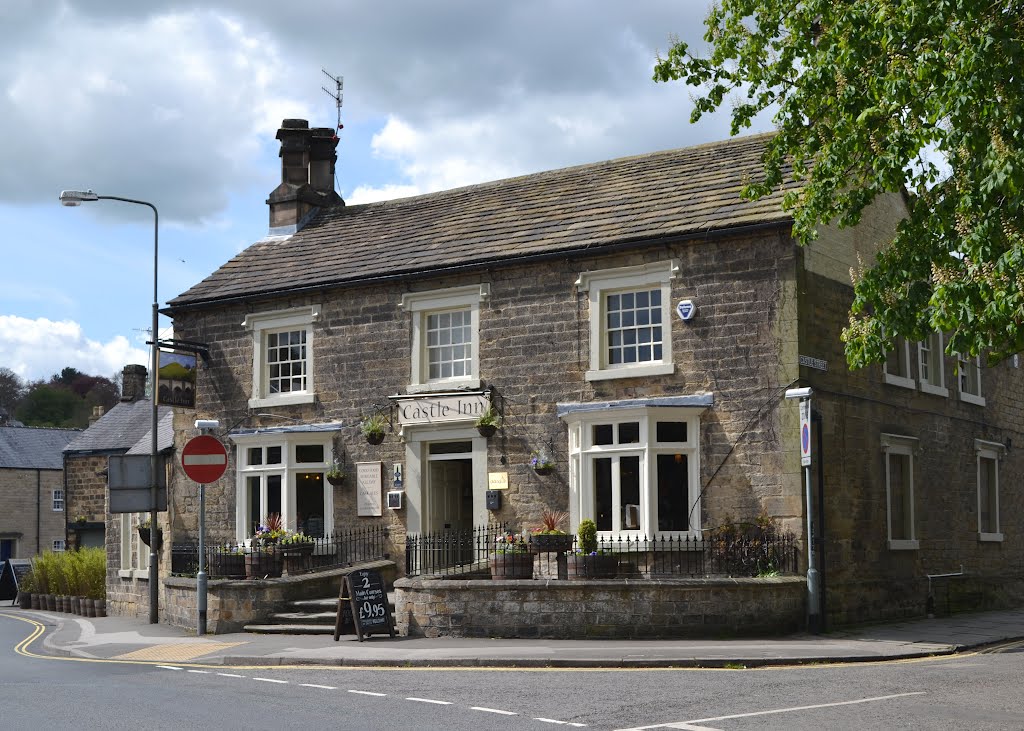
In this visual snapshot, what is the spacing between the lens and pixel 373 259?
950 inches

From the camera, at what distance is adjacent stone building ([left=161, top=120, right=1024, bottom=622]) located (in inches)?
768

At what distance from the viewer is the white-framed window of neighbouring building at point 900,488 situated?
21453mm

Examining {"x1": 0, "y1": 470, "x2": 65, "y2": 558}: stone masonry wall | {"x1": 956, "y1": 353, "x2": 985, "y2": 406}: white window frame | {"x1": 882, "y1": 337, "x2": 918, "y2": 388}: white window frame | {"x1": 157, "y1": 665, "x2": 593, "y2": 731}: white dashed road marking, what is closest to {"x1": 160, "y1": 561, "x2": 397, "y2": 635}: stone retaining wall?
{"x1": 157, "y1": 665, "x2": 593, "y2": 731}: white dashed road marking

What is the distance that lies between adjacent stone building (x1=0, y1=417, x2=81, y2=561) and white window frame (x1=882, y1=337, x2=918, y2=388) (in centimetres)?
4439

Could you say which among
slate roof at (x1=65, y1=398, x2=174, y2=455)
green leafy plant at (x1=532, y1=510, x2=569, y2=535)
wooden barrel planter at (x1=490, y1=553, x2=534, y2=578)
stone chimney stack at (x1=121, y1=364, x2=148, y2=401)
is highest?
stone chimney stack at (x1=121, y1=364, x2=148, y2=401)

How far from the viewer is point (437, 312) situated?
2286cm

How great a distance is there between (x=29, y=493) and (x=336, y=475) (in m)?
40.3

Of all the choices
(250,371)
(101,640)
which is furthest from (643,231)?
(101,640)

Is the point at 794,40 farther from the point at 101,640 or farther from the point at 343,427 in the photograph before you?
the point at 101,640

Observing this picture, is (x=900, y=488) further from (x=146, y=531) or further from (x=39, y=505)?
(x=39, y=505)

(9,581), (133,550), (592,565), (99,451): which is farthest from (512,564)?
(99,451)

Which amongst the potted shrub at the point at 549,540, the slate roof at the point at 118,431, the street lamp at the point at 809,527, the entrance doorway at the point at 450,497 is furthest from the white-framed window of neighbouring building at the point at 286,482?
the slate roof at the point at 118,431

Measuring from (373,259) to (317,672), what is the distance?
11318 mm

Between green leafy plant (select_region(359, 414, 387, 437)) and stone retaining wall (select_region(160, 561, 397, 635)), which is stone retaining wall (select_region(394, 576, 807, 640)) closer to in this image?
stone retaining wall (select_region(160, 561, 397, 635))
